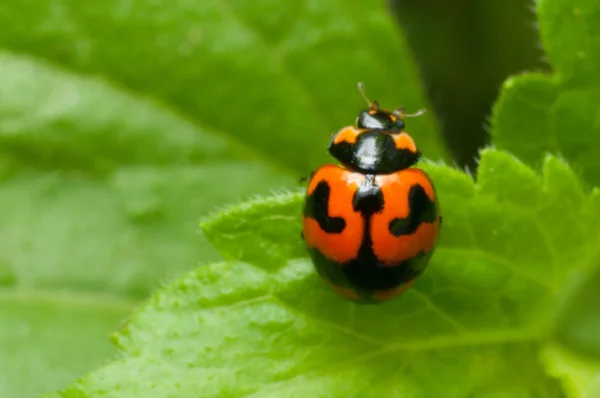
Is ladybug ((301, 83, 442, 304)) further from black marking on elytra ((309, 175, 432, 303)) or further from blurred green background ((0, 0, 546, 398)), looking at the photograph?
blurred green background ((0, 0, 546, 398))

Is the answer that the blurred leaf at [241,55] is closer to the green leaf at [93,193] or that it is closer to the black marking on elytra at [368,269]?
the green leaf at [93,193]

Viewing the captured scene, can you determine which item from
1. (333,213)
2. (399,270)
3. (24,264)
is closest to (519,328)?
(399,270)

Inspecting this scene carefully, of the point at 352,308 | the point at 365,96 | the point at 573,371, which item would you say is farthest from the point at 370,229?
the point at 365,96

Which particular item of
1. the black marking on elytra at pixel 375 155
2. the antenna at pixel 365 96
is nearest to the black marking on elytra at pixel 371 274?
the black marking on elytra at pixel 375 155

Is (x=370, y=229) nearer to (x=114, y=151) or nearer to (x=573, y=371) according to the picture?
(x=573, y=371)

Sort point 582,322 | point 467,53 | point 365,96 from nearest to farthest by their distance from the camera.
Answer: point 582,322 → point 365,96 → point 467,53

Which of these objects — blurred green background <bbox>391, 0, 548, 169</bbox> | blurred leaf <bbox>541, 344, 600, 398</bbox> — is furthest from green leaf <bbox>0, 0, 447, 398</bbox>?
blurred leaf <bbox>541, 344, 600, 398</bbox>
